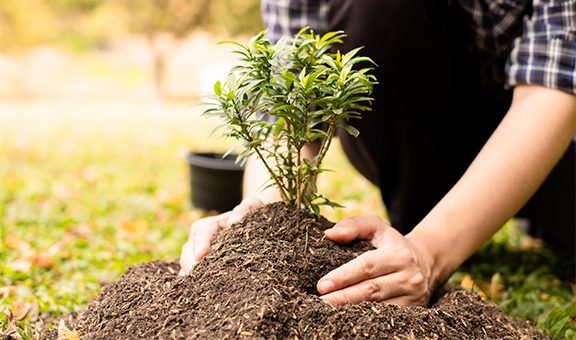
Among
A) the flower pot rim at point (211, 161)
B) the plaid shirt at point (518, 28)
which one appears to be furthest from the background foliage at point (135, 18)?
the plaid shirt at point (518, 28)

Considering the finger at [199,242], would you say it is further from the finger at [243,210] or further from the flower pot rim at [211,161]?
the flower pot rim at [211,161]

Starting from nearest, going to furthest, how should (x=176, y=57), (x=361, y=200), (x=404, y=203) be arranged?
(x=404, y=203) → (x=361, y=200) → (x=176, y=57)

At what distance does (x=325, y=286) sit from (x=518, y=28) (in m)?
1.32

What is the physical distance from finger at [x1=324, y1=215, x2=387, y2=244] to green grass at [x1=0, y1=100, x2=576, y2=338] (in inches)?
16.2

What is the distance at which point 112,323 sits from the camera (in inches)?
57.0

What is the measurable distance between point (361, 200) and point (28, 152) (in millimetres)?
3440

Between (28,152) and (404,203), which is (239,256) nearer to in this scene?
(404,203)

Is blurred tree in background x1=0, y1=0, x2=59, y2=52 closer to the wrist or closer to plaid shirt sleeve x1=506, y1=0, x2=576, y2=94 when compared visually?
plaid shirt sleeve x1=506, y1=0, x2=576, y2=94

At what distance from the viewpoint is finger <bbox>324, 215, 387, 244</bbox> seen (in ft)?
5.14

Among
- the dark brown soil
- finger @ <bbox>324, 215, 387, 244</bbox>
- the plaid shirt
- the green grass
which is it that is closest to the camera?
the dark brown soil

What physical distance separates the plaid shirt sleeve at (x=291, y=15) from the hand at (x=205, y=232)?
0.76m

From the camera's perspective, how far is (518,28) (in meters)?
2.20

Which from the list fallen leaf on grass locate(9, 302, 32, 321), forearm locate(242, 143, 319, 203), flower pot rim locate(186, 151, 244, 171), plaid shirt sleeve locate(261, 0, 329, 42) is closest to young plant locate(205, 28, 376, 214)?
forearm locate(242, 143, 319, 203)

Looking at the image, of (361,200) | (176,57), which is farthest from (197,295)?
(176,57)
